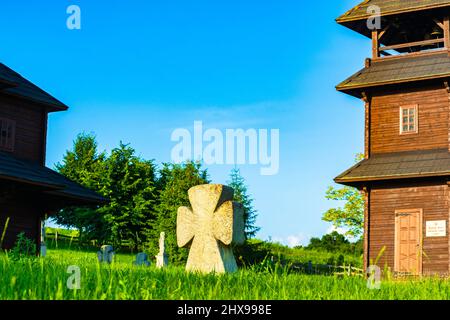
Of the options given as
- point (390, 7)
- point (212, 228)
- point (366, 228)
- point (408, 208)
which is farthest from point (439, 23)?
point (212, 228)

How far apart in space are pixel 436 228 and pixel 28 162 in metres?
14.7

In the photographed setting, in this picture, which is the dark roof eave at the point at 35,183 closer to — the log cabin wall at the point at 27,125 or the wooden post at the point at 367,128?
the log cabin wall at the point at 27,125

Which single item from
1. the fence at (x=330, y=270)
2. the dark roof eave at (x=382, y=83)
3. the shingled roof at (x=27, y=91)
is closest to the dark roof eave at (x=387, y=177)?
the fence at (x=330, y=270)

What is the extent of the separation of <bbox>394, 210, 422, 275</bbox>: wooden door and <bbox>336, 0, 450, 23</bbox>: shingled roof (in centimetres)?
713

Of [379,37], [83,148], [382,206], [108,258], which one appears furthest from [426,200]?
[83,148]

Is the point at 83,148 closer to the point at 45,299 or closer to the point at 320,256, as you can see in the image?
the point at 320,256

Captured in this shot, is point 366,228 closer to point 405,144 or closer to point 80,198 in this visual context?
point 405,144

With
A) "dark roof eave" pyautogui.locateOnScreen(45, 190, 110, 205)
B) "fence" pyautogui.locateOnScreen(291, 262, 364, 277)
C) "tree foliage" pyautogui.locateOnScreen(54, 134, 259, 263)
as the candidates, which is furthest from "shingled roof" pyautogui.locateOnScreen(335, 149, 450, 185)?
"tree foliage" pyautogui.locateOnScreen(54, 134, 259, 263)

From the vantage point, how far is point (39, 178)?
24625 mm

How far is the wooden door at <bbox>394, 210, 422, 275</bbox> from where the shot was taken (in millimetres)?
24938

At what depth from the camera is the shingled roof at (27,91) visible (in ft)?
87.2

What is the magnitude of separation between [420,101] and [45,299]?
21099 mm

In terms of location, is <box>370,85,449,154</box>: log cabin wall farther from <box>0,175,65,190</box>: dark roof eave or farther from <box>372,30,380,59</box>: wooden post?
<box>0,175,65,190</box>: dark roof eave
